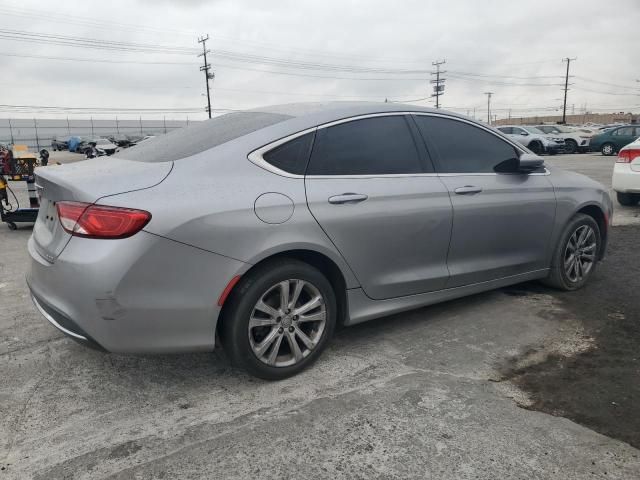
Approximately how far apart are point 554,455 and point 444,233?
1589mm

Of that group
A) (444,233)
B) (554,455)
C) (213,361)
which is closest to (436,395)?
(554,455)

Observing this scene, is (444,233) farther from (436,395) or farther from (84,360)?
(84,360)

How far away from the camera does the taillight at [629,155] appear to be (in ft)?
27.1

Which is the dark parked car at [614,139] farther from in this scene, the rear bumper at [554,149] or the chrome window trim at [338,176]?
the chrome window trim at [338,176]

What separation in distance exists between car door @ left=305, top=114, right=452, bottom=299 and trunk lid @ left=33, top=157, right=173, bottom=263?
868 millimetres

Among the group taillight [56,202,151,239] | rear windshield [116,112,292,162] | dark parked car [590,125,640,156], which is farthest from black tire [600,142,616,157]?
taillight [56,202,151,239]

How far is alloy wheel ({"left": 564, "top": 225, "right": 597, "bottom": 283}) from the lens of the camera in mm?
4488

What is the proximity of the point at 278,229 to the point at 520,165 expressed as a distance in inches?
84.9

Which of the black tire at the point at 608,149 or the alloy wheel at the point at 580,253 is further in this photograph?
the black tire at the point at 608,149

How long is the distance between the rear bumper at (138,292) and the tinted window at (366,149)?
87 centimetres

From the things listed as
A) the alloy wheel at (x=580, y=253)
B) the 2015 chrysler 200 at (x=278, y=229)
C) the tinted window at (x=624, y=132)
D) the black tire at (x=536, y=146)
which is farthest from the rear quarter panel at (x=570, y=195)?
the black tire at (x=536, y=146)

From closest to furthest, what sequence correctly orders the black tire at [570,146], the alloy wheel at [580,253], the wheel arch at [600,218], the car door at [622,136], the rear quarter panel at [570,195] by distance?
the rear quarter panel at [570,195] < the alloy wheel at [580,253] < the wheel arch at [600,218] < the car door at [622,136] < the black tire at [570,146]

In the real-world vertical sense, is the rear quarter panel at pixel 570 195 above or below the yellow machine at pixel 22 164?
below

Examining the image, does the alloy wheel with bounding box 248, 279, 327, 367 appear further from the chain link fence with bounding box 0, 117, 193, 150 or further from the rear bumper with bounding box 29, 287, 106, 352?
the chain link fence with bounding box 0, 117, 193, 150
